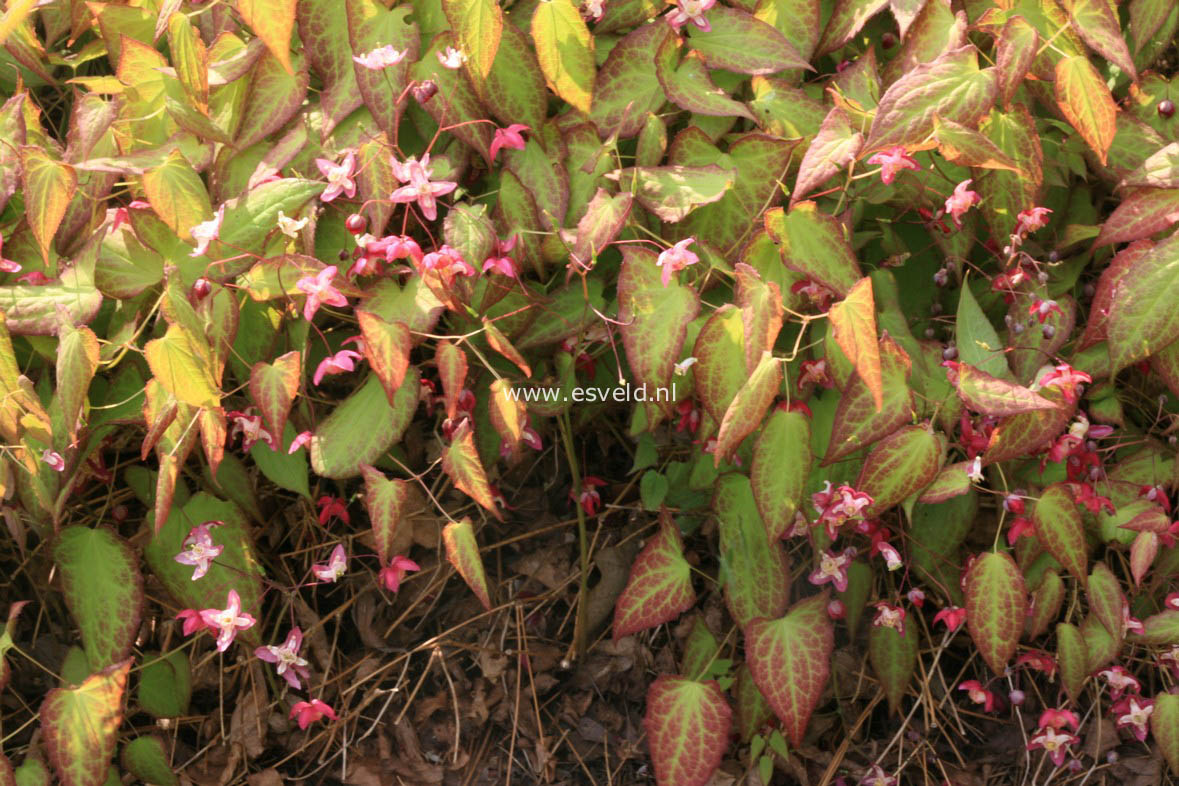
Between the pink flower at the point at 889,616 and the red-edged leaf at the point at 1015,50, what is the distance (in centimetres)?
57

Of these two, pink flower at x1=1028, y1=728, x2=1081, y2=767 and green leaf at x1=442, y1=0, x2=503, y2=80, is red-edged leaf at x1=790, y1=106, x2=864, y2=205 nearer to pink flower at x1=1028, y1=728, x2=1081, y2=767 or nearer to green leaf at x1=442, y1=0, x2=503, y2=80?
green leaf at x1=442, y1=0, x2=503, y2=80

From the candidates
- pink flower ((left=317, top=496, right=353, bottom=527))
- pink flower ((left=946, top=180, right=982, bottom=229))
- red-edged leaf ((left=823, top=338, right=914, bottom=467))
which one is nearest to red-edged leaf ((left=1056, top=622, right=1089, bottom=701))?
red-edged leaf ((left=823, top=338, right=914, bottom=467))

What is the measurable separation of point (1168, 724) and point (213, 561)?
3.57ft

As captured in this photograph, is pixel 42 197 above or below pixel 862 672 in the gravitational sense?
above

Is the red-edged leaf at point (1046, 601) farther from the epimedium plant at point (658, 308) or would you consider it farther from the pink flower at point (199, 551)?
the pink flower at point (199, 551)

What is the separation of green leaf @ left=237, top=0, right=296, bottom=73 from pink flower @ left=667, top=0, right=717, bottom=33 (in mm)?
389

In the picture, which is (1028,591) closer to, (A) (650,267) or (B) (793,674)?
(B) (793,674)

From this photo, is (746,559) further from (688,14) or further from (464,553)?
(688,14)

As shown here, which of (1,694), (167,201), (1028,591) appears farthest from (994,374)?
(1,694)

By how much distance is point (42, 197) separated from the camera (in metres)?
1.16

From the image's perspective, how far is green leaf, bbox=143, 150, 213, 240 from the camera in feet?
3.77

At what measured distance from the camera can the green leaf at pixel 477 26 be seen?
115cm

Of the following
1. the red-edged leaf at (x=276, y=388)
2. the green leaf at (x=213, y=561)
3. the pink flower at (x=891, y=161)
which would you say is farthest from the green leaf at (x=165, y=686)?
the pink flower at (x=891, y=161)

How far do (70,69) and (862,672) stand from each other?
1323mm
